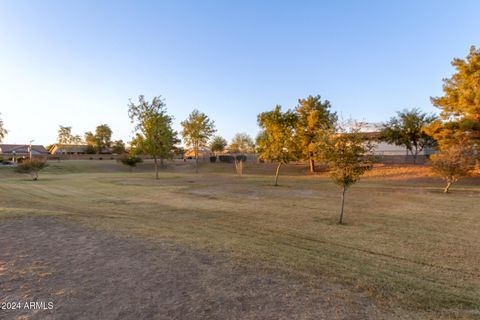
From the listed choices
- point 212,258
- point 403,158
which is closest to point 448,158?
point 212,258

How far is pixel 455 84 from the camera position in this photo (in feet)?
93.9

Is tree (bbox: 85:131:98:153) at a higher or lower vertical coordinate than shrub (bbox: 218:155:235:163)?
higher

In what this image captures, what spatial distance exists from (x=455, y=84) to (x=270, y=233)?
109 feet

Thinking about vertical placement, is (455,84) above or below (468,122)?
above

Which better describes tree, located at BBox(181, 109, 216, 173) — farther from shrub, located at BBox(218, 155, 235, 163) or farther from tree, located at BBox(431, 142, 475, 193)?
tree, located at BBox(431, 142, 475, 193)

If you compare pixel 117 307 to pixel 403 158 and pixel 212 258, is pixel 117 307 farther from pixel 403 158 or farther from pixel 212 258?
pixel 403 158

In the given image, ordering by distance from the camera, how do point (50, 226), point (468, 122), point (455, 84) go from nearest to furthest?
1. point (50, 226)
2. point (468, 122)
3. point (455, 84)

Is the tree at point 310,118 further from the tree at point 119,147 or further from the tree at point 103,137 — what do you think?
the tree at point 103,137

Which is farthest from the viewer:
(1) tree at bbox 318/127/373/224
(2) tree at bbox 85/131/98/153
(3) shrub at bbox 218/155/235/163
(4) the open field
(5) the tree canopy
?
(5) the tree canopy

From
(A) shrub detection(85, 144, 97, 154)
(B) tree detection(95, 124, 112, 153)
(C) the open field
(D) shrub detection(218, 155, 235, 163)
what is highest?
(B) tree detection(95, 124, 112, 153)

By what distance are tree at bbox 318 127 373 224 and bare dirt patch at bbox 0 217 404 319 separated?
24.0ft

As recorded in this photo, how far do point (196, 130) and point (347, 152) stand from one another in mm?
38136

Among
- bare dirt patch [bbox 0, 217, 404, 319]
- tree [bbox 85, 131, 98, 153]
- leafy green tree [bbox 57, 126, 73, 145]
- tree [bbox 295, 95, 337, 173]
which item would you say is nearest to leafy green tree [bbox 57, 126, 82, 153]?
leafy green tree [bbox 57, 126, 73, 145]

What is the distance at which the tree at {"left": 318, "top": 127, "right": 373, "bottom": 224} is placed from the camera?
11023 millimetres
